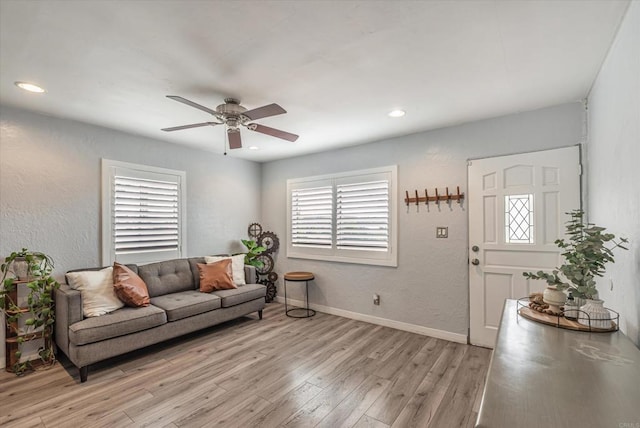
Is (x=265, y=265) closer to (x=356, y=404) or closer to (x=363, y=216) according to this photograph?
(x=363, y=216)

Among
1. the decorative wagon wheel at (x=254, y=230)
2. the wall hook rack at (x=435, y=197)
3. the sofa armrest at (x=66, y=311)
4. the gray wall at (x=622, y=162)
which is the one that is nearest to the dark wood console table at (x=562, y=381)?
the gray wall at (x=622, y=162)

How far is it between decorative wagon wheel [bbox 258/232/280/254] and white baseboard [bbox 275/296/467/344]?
0.93m

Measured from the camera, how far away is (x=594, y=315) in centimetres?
152

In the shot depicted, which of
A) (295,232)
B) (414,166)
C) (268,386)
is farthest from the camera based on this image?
(295,232)

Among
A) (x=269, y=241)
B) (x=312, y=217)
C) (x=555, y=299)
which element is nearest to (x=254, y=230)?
(x=269, y=241)

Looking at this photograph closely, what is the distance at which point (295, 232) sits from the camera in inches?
200

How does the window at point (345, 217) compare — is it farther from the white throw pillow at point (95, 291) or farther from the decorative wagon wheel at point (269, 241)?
the white throw pillow at point (95, 291)

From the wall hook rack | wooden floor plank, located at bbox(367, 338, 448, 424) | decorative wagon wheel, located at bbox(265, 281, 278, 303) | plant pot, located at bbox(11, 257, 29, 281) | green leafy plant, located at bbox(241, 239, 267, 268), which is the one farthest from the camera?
decorative wagon wheel, located at bbox(265, 281, 278, 303)

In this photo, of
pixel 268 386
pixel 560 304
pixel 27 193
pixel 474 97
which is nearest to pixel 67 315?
pixel 27 193

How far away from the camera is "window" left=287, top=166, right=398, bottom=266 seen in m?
4.07

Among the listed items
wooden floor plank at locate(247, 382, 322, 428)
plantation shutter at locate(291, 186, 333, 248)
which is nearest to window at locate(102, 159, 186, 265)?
plantation shutter at locate(291, 186, 333, 248)

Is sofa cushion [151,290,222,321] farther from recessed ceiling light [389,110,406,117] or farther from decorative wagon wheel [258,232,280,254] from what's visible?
recessed ceiling light [389,110,406,117]

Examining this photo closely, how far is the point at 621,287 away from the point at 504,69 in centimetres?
165

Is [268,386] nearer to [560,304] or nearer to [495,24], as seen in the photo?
[560,304]
